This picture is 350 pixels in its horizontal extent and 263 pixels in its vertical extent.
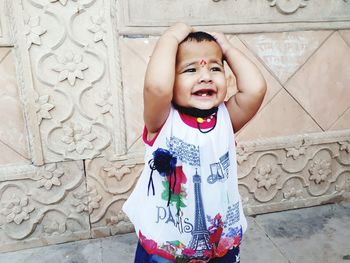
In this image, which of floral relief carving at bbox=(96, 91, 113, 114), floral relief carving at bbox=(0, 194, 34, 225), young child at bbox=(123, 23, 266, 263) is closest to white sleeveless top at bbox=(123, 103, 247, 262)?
young child at bbox=(123, 23, 266, 263)

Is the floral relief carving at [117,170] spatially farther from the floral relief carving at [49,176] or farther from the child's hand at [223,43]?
the child's hand at [223,43]

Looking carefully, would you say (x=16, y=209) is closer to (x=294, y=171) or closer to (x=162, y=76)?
(x=162, y=76)

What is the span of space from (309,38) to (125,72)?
3.85ft

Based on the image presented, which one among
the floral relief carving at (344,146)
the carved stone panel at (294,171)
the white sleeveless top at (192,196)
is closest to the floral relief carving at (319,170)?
the carved stone panel at (294,171)

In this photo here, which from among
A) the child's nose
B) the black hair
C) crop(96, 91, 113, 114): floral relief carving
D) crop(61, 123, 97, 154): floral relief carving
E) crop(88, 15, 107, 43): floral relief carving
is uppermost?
the black hair

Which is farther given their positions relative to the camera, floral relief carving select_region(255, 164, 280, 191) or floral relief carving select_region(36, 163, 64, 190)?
floral relief carving select_region(255, 164, 280, 191)

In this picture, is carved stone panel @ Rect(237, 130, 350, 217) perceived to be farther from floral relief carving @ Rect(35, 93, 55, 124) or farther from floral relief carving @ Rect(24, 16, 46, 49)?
floral relief carving @ Rect(24, 16, 46, 49)

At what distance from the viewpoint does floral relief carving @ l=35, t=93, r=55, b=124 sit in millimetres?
2064

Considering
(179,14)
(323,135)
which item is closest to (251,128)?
(323,135)

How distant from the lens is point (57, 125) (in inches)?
83.9

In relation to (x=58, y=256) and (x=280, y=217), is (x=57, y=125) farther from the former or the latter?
(x=280, y=217)

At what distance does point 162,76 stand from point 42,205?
1493 mm

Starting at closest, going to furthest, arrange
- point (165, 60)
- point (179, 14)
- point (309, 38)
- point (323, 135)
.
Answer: point (165, 60)
point (179, 14)
point (309, 38)
point (323, 135)

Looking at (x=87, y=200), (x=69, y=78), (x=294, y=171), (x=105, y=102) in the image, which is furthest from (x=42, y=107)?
(x=294, y=171)
